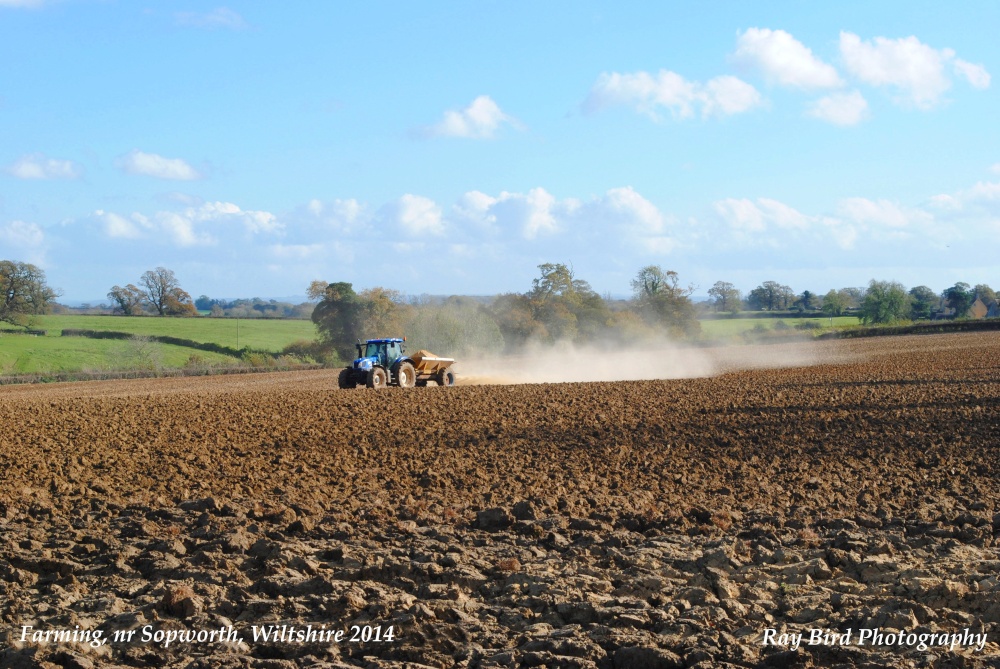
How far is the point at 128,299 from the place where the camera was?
94562 mm

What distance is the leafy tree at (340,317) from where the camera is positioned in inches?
2325

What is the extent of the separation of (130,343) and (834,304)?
95.7m

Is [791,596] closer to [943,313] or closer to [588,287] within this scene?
[588,287]

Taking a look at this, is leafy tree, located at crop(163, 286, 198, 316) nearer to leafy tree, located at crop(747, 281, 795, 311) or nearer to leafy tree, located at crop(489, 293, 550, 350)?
leafy tree, located at crop(489, 293, 550, 350)

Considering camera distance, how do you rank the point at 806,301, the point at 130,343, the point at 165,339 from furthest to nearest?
the point at 806,301, the point at 165,339, the point at 130,343

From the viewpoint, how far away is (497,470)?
1433 cm

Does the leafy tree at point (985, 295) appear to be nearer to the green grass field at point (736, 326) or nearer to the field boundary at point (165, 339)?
the green grass field at point (736, 326)

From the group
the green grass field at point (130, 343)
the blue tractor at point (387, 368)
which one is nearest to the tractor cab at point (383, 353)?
the blue tractor at point (387, 368)

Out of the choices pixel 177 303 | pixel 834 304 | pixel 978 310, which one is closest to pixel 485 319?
pixel 177 303

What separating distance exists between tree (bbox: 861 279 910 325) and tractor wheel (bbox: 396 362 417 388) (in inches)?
3382

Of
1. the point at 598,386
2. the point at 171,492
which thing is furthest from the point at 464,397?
the point at 171,492

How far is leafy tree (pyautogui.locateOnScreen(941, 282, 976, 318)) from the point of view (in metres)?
125

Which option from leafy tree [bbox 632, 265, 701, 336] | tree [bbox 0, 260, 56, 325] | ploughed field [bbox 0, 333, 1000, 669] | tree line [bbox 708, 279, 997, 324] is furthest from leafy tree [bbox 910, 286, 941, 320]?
ploughed field [bbox 0, 333, 1000, 669]

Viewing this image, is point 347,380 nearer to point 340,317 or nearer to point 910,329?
point 340,317
